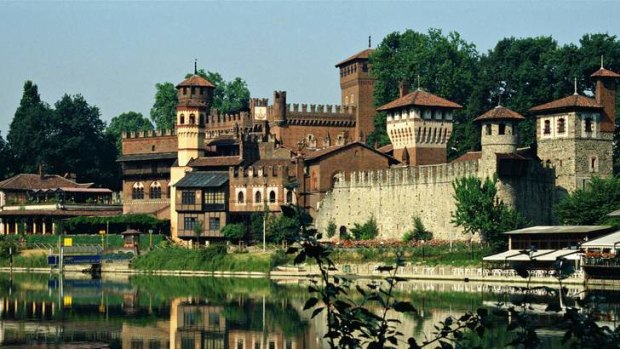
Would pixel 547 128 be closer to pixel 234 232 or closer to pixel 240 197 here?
pixel 234 232

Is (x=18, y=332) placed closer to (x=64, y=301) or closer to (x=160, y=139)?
(x=64, y=301)

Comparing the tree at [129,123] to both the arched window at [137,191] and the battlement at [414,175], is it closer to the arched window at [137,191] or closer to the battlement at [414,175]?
the arched window at [137,191]

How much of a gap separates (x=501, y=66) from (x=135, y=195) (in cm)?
2714

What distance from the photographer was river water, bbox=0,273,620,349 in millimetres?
37697

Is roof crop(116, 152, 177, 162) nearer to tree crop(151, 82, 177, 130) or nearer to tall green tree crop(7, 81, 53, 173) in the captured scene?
tall green tree crop(7, 81, 53, 173)

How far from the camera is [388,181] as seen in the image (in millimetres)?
Answer: 72375

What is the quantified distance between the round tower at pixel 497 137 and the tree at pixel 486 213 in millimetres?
982

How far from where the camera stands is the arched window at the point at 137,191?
91875 millimetres

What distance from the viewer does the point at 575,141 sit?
214 ft

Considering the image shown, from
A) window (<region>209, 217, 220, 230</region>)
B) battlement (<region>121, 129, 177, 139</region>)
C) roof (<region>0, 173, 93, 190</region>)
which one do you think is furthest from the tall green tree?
window (<region>209, 217, 220, 230</region>)

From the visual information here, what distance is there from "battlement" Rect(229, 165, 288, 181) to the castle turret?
23.7ft

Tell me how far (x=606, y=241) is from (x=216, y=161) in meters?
34.2

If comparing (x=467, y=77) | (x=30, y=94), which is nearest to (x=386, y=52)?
(x=467, y=77)

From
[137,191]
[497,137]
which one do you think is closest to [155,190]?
[137,191]
